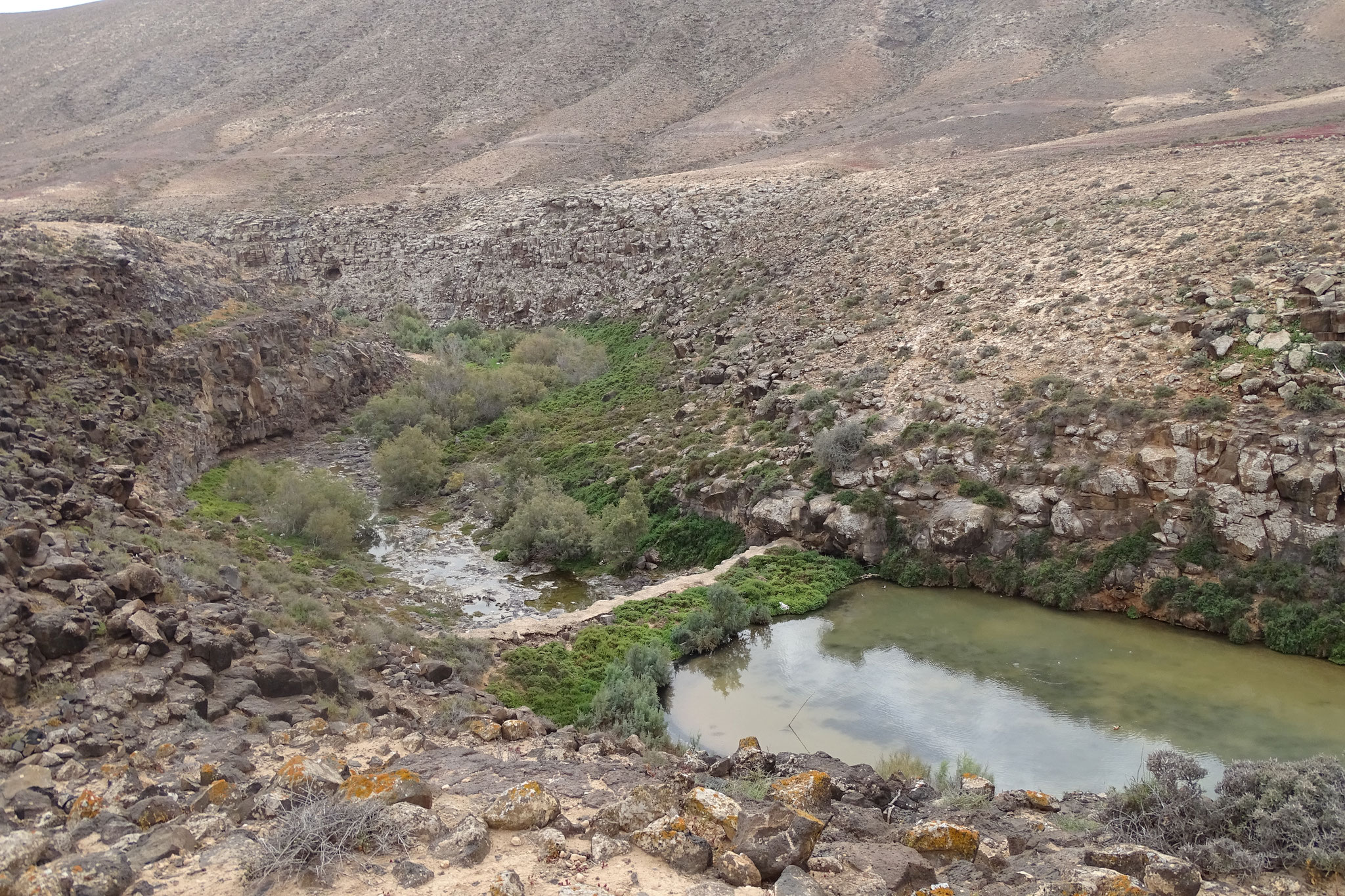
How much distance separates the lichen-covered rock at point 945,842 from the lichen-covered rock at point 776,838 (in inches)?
34.7

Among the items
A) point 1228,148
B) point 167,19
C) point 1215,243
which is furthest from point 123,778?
point 167,19

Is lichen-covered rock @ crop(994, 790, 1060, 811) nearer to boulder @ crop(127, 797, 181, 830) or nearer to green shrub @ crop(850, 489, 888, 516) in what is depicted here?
boulder @ crop(127, 797, 181, 830)

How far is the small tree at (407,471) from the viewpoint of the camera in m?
25.8

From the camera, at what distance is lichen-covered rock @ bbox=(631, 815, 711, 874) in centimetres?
664

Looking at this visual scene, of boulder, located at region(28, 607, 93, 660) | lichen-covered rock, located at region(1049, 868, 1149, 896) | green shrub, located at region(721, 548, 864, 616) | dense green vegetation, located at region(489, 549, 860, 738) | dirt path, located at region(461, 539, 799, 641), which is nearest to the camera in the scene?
lichen-covered rock, located at region(1049, 868, 1149, 896)

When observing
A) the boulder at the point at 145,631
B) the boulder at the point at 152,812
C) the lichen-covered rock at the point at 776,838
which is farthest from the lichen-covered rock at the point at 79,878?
the boulder at the point at 145,631

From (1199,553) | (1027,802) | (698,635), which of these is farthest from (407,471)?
(1027,802)

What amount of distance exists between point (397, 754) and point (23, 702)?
3532 millimetres

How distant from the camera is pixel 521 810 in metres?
7.16

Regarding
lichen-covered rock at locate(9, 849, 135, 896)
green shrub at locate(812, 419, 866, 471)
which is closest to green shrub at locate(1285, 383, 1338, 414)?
green shrub at locate(812, 419, 866, 471)

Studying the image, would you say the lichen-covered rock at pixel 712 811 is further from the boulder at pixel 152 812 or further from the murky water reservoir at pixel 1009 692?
the murky water reservoir at pixel 1009 692

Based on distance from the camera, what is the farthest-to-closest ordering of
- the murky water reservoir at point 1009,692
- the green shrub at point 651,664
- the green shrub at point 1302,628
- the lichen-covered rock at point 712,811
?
the green shrub at point 651,664 → the green shrub at point 1302,628 → the murky water reservoir at point 1009,692 → the lichen-covered rock at point 712,811

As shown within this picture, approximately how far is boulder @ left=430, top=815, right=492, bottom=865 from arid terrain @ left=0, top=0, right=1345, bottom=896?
0.03m

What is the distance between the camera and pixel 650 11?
73000 mm
